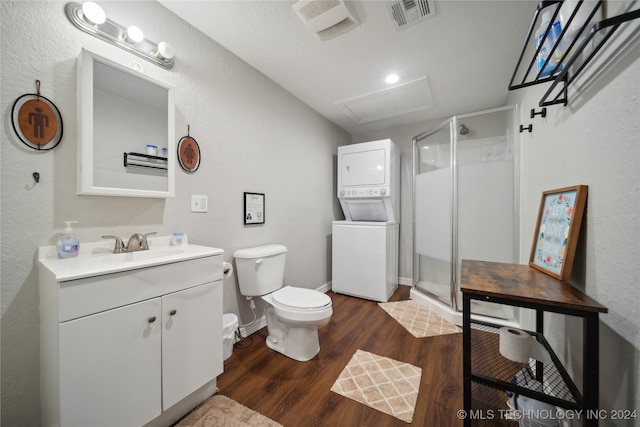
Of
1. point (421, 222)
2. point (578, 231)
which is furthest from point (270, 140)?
point (578, 231)

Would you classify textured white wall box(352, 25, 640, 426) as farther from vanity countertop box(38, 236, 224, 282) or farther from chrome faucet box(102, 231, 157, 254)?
chrome faucet box(102, 231, 157, 254)

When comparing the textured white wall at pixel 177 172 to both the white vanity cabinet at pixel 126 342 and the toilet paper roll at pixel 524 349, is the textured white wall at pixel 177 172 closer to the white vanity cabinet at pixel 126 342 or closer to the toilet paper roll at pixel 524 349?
the white vanity cabinet at pixel 126 342

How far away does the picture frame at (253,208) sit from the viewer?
1.94 metres

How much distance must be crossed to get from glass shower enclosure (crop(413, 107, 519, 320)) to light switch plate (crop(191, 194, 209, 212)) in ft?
7.38

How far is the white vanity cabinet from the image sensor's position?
2.68 ft

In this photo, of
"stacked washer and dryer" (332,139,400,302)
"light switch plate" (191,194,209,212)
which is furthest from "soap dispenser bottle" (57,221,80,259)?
"stacked washer and dryer" (332,139,400,302)

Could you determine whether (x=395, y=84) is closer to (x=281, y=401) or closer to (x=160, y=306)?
(x=160, y=306)

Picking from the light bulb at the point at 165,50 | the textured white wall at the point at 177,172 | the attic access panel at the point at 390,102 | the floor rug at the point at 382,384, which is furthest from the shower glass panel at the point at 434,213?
the light bulb at the point at 165,50

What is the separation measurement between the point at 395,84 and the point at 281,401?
2711 mm

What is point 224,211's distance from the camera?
70.1 inches

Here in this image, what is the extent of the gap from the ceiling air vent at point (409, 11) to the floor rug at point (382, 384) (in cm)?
232

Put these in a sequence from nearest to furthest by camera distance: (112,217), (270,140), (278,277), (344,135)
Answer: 1. (112,217)
2. (278,277)
3. (270,140)
4. (344,135)

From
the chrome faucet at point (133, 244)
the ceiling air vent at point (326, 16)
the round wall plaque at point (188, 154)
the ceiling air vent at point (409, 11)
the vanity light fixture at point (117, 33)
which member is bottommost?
the chrome faucet at point (133, 244)

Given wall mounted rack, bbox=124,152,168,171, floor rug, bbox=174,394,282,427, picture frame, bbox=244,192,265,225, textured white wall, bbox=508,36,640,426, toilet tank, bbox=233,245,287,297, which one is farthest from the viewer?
picture frame, bbox=244,192,265,225
